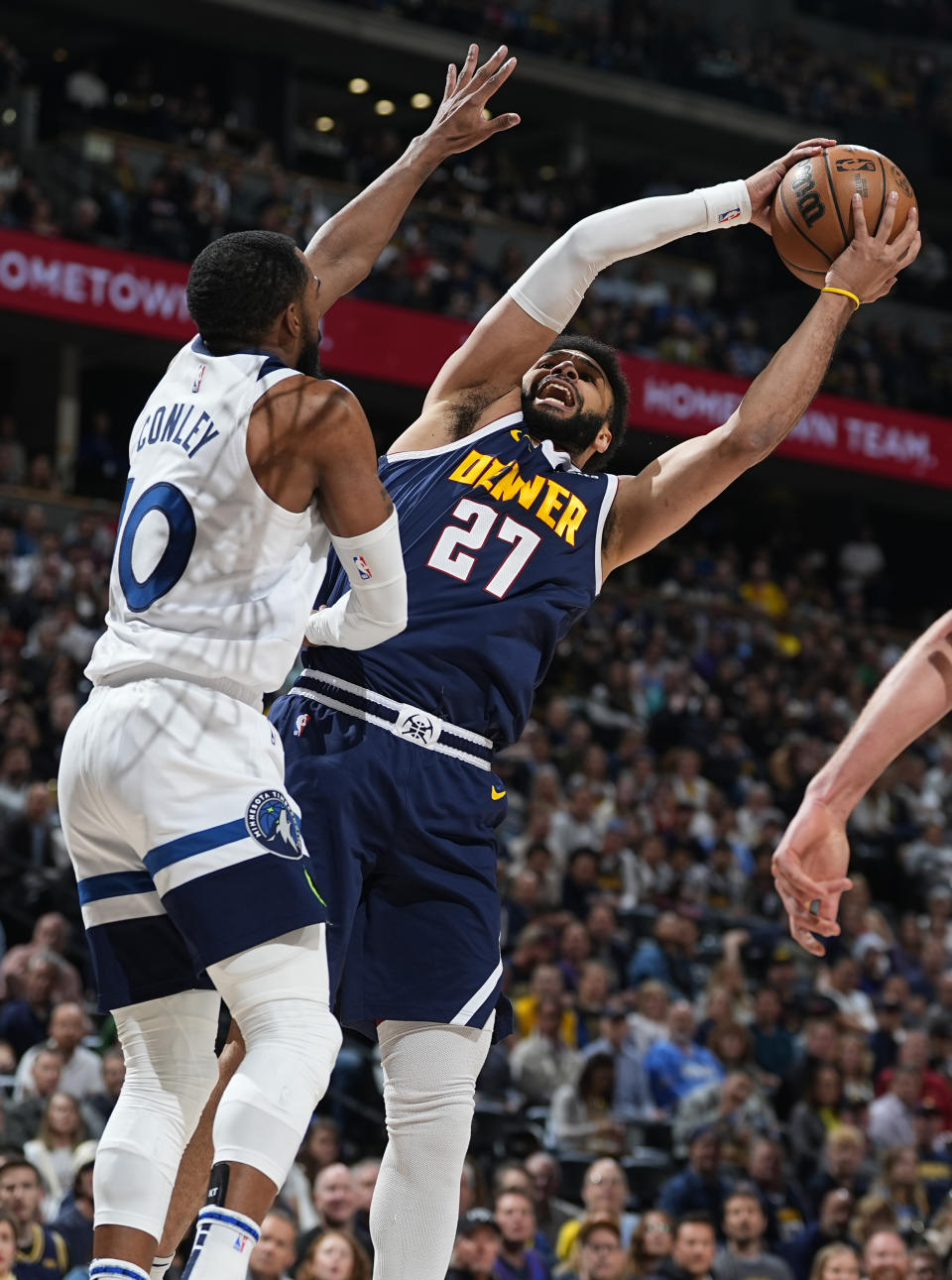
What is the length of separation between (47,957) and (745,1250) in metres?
3.93

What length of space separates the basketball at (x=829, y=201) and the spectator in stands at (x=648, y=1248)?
561cm

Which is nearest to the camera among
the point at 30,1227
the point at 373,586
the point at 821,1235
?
the point at 373,586

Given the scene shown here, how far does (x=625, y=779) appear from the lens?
51.4 feet

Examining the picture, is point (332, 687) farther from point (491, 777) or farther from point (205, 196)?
point (205, 196)

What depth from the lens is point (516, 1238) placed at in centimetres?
874

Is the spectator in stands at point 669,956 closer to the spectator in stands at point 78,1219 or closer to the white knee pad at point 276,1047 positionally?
the spectator in stands at point 78,1219

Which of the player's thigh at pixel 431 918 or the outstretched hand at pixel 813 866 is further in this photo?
the player's thigh at pixel 431 918

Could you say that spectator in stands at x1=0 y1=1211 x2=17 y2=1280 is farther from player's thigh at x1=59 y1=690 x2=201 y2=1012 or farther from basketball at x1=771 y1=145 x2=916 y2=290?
basketball at x1=771 y1=145 x2=916 y2=290

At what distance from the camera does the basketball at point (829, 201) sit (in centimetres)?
490

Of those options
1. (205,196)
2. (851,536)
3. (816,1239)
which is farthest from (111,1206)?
(851,536)

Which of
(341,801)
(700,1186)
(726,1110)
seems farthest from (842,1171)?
(341,801)

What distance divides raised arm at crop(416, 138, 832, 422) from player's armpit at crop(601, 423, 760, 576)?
0.44m

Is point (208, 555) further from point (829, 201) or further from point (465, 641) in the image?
point (829, 201)

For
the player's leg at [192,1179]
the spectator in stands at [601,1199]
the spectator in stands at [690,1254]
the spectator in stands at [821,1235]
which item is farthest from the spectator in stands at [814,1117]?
the player's leg at [192,1179]
